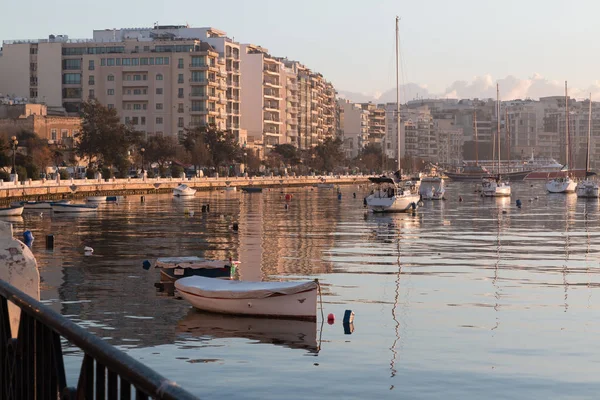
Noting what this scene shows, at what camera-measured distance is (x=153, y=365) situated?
18.4 metres

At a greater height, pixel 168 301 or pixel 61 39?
pixel 61 39

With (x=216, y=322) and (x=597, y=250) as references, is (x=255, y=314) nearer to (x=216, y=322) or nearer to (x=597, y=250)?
(x=216, y=322)

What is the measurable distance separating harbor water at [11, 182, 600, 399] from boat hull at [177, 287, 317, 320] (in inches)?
10.7

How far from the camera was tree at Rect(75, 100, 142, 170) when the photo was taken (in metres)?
120

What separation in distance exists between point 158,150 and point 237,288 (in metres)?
119

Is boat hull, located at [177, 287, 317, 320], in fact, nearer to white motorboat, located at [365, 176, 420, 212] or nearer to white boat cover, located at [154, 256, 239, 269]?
white boat cover, located at [154, 256, 239, 269]

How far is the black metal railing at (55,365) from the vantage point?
5.15m

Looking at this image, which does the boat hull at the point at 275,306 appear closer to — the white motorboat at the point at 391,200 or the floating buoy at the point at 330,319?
the floating buoy at the point at 330,319

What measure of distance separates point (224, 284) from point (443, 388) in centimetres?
890

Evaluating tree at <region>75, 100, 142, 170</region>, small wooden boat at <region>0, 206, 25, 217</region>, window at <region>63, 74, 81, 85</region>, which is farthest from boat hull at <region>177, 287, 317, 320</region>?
window at <region>63, 74, 81, 85</region>

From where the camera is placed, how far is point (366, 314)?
24828 millimetres

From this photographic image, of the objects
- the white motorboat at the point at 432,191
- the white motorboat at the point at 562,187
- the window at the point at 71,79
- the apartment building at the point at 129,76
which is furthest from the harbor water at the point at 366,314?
the window at the point at 71,79

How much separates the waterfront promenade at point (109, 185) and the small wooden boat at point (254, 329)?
5888cm

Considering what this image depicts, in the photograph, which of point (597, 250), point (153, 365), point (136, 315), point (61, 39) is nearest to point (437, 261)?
point (597, 250)
